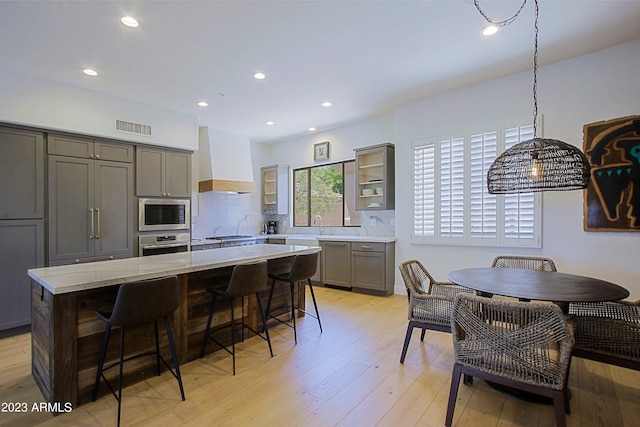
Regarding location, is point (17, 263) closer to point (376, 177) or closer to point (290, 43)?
point (290, 43)

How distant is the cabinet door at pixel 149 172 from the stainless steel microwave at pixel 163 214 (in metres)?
0.15

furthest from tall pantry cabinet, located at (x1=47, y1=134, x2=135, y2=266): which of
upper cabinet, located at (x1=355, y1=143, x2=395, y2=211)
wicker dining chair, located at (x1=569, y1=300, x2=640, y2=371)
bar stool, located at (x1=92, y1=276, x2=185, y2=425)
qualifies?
wicker dining chair, located at (x1=569, y1=300, x2=640, y2=371)

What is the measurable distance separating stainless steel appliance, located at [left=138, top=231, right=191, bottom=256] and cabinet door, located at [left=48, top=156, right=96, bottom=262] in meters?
0.62

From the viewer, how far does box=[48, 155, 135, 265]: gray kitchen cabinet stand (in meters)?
3.81

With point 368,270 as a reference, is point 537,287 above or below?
above

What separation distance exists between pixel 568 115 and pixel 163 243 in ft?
17.7

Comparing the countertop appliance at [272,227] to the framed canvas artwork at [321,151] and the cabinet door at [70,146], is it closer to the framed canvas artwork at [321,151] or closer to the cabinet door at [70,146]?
the framed canvas artwork at [321,151]

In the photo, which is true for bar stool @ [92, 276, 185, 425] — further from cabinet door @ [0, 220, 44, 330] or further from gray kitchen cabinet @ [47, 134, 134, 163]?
gray kitchen cabinet @ [47, 134, 134, 163]

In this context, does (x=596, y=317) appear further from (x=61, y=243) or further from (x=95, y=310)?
(x=61, y=243)

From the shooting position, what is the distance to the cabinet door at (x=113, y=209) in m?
4.15

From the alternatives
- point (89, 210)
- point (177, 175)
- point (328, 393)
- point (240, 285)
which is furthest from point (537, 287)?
point (89, 210)

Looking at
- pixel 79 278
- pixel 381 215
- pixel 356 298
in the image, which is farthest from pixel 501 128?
pixel 79 278

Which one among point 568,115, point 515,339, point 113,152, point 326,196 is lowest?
point 515,339

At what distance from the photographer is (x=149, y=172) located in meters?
4.62
